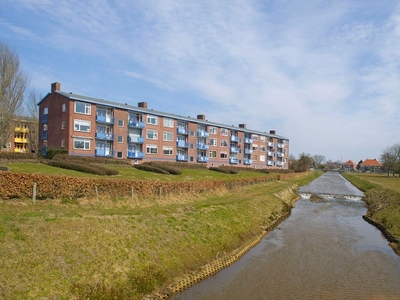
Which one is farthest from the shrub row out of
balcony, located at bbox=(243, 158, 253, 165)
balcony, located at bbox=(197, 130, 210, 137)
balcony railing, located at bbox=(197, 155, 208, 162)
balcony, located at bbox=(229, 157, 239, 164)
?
balcony, located at bbox=(243, 158, 253, 165)

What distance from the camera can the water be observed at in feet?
46.6

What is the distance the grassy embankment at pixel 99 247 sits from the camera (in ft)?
36.0

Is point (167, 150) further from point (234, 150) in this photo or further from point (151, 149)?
point (234, 150)

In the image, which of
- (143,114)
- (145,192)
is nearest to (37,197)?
(145,192)

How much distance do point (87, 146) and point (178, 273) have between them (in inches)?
1739

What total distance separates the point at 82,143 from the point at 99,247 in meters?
43.6

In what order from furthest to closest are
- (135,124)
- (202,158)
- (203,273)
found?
(202,158) < (135,124) < (203,273)

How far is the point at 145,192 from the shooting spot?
2516 cm

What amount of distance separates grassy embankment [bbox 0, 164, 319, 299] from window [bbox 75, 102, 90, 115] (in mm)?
35742

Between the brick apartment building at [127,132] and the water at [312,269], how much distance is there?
124 ft

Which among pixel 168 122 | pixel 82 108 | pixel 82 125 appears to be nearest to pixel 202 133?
pixel 168 122

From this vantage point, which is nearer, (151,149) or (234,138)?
(151,149)

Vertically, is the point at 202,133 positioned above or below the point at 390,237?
above

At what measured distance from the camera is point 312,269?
17.5 meters
